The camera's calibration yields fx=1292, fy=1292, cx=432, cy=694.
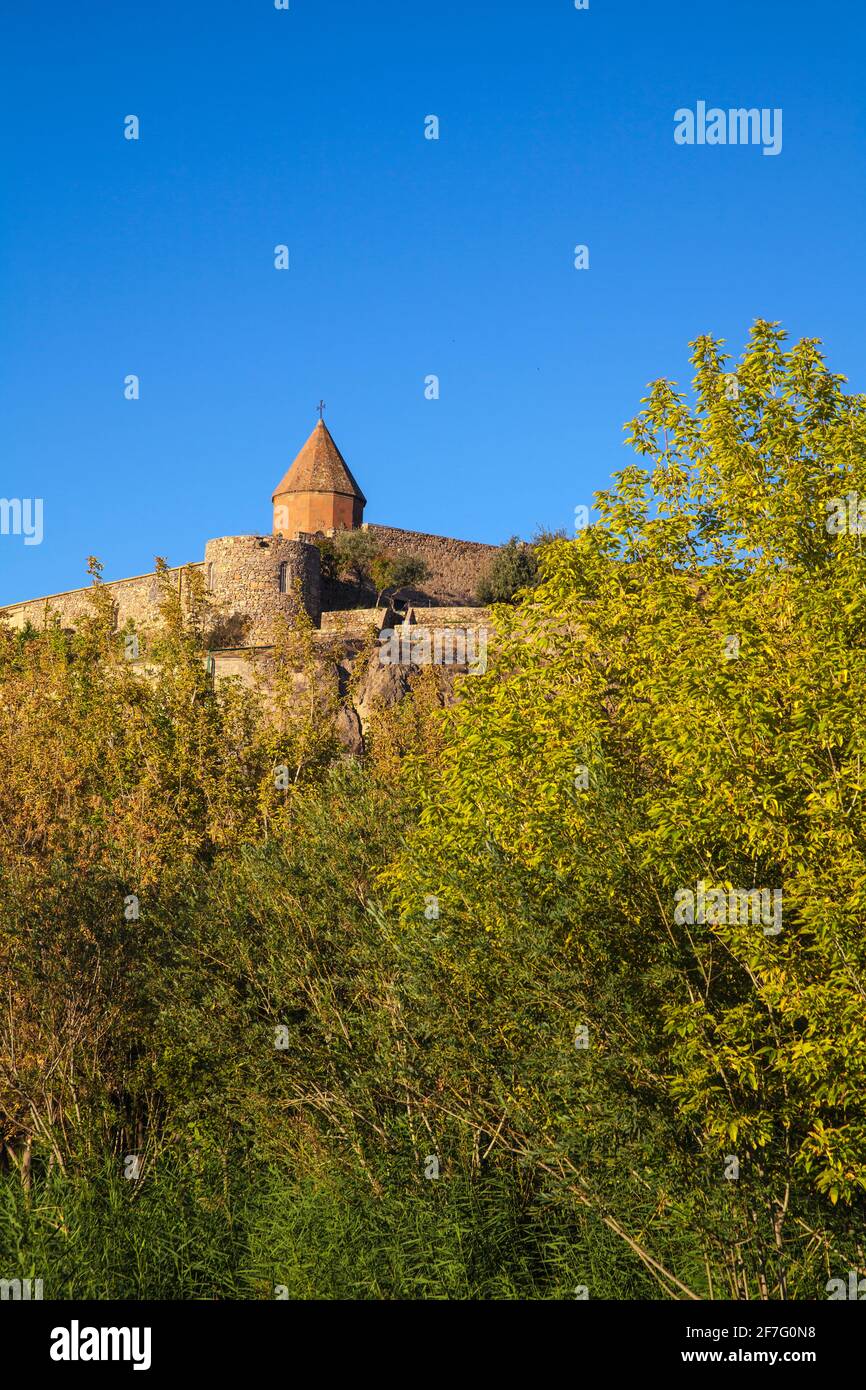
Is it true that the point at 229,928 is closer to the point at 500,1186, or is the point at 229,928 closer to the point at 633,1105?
the point at 500,1186

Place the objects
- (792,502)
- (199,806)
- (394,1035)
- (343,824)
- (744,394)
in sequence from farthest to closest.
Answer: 1. (199,806)
2. (343,824)
3. (744,394)
4. (394,1035)
5. (792,502)

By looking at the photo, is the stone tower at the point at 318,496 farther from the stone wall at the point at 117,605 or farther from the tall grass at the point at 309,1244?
the tall grass at the point at 309,1244

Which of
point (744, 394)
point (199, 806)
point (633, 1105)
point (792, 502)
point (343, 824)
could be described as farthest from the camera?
point (199, 806)

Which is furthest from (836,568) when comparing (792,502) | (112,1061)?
(112,1061)

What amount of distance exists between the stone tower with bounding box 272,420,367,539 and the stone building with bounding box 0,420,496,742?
1.5 inches

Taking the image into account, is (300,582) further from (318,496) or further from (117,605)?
(318,496)

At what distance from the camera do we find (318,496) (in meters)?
47.8

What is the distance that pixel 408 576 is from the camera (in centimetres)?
4356

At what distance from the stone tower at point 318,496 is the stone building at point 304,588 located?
38 mm

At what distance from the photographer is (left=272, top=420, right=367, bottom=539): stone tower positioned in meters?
47.5

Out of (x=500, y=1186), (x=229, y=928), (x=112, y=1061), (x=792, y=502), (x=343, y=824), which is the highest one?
(x=792, y=502)

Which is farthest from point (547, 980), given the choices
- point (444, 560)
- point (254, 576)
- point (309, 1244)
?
point (444, 560)

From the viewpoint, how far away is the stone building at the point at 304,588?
33.0 m
